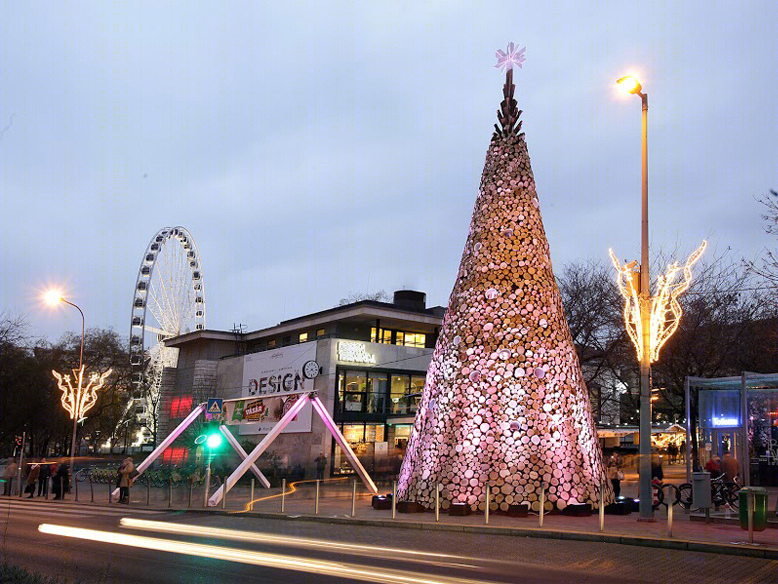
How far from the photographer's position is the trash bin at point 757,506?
14.6m

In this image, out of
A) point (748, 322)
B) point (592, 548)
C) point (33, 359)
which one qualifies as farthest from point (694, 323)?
point (33, 359)

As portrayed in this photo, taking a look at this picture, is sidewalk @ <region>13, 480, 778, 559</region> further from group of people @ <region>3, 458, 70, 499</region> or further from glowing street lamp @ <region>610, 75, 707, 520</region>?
group of people @ <region>3, 458, 70, 499</region>

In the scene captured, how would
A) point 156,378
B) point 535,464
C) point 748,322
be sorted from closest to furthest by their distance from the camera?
point 535,464 < point 748,322 < point 156,378

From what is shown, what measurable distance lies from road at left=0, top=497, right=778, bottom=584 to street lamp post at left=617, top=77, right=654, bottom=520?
9.68ft

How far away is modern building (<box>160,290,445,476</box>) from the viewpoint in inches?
1793

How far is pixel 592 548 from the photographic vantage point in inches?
526

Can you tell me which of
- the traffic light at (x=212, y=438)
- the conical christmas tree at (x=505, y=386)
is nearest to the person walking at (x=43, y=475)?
the traffic light at (x=212, y=438)

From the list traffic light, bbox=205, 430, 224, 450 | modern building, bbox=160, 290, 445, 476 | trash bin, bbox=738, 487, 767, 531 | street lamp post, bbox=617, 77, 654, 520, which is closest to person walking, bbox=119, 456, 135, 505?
traffic light, bbox=205, 430, 224, 450

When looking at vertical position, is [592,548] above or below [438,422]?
below

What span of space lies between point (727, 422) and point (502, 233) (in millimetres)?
8003

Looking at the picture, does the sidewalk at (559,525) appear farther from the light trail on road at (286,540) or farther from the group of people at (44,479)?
the group of people at (44,479)

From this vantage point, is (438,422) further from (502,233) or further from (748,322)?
(748,322)

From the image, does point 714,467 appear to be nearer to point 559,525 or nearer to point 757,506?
point 757,506

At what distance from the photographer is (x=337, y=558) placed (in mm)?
11945
